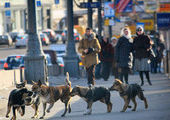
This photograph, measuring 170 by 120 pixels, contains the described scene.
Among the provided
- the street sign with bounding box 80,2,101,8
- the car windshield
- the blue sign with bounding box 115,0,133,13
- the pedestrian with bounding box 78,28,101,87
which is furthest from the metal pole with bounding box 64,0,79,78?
the blue sign with bounding box 115,0,133,13

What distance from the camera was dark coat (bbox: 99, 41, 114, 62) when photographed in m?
21.7

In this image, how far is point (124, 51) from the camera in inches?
701

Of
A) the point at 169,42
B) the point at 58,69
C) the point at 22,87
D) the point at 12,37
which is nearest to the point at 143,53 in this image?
the point at 58,69

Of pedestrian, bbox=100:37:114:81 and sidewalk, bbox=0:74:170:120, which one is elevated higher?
pedestrian, bbox=100:37:114:81

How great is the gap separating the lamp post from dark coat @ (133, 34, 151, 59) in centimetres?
262

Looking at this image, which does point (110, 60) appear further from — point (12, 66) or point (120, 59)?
point (12, 66)

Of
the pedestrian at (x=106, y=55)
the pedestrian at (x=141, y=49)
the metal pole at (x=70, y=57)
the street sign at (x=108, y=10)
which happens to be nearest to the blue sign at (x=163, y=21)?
the metal pole at (x=70, y=57)

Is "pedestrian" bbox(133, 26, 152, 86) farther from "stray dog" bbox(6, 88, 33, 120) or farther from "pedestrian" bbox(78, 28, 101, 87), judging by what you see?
"stray dog" bbox(6, 88, 33, 120)

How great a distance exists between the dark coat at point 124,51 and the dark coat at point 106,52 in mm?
3752

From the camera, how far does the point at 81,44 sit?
17391 millimetres

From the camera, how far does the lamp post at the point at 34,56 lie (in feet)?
59.6

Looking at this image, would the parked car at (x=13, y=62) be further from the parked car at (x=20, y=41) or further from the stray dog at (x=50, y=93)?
the parked car at (x=20, y=41)

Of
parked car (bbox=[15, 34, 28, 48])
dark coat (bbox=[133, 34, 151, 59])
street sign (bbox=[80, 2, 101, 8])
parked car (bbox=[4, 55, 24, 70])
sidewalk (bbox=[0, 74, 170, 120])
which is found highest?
street sign (bbox=[80, 2, 101, 8])

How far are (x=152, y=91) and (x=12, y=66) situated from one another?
41.3 ft
